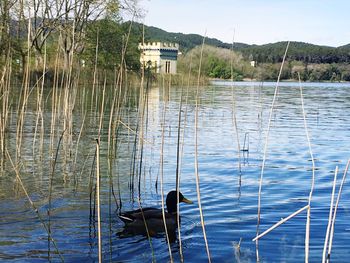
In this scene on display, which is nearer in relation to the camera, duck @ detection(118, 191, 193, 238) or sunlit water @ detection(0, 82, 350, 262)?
sunlit water @ detection(0, 82, 350, 262)

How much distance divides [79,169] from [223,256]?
5398mm

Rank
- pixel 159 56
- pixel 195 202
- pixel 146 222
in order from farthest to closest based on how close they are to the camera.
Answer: pixel 159 56, pixel 195 202, pixel 146 222

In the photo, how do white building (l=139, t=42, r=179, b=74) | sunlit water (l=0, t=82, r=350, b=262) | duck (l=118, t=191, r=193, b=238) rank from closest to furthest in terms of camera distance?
1. sunlit water (l=0, t=82, r=350, b=262)
2. duck (l=118, t=191, r=193, b=238)
3. white building (l=139, t=42, r=179, b=74)

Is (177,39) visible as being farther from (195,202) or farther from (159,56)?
(159,56)

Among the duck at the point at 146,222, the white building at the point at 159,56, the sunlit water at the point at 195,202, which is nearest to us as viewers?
the sunlit water at the point at 195,202

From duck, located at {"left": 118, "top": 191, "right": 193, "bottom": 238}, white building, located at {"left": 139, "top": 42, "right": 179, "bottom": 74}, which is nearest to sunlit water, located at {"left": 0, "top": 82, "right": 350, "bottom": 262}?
Result: duck, located at {"left": 118, "top": 191, "right": 193, "bottom": 238}

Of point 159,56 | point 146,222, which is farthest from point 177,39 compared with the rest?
point 159,56

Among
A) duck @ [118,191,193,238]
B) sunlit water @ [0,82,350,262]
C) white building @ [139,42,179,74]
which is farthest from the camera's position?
white building @ [139,42,179,74]

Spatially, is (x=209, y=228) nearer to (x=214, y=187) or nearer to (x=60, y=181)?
(x=214, y=187)

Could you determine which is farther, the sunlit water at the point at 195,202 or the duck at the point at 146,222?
the duck at the point at 146,222

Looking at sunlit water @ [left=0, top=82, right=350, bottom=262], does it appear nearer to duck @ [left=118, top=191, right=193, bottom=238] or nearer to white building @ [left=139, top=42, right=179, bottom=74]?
duck @ [left=118, top=191, right=193, bottom=238]

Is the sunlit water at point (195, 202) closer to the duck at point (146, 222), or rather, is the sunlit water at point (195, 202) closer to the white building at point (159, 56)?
the duck at point (146, 222)

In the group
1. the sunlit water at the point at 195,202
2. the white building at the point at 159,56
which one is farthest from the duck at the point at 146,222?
the white building at the point at 159,56

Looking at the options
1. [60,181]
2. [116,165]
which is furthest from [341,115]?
[60,181]
